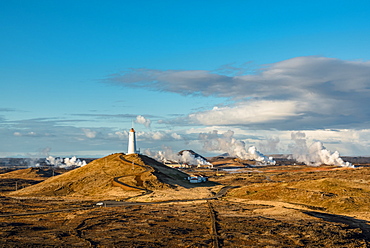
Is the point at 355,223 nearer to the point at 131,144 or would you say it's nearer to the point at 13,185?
the point at 131,144

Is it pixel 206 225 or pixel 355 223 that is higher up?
pixel 206 225

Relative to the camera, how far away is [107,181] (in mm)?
99250

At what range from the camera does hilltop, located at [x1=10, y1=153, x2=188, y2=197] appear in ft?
305

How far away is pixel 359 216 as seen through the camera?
168 feet

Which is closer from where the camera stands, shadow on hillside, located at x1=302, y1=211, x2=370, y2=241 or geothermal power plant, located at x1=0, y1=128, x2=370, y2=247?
geothermal power plant, located at x1=0, y1=128, x2=370, y2=247

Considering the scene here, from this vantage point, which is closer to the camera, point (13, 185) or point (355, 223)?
point (355, 223)

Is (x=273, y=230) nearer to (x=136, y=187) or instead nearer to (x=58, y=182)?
(x=136, y=187)

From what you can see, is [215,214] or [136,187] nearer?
[215,214]

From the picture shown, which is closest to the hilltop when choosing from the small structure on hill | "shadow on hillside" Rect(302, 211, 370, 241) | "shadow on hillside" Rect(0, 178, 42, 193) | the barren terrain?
the small structure on hill

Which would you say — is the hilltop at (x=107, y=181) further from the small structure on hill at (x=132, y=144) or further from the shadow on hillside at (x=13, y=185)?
the shadow on hillside at (x=13, y=185)

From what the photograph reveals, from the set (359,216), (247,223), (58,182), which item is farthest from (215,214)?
(58,182)

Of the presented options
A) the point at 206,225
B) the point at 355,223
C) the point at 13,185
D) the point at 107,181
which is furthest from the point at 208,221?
the point at 13,185

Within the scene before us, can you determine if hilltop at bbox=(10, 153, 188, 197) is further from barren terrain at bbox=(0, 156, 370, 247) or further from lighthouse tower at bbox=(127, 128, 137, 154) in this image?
barren terrain at bbox=(0, 156, 370, 247)

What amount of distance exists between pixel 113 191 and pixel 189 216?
4325 centimetres
